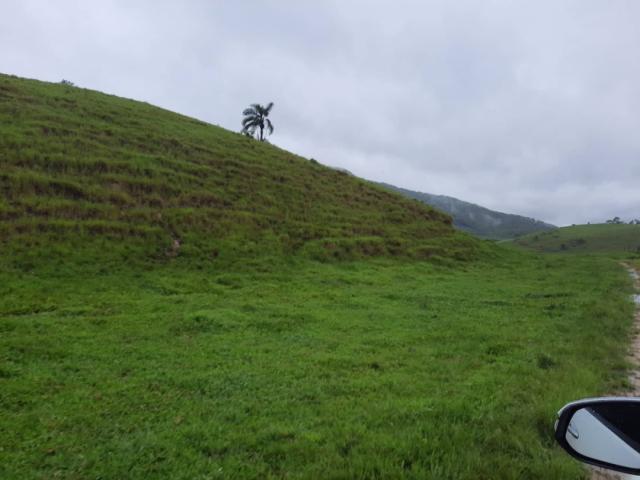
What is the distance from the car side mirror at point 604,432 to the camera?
2225 mm

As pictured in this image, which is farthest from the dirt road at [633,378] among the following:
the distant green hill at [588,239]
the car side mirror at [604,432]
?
the distant green hill at [588,239]

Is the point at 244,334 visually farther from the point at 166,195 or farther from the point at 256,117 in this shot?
the point at 256,117

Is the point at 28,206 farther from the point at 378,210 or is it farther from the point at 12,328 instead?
the point at 378,210

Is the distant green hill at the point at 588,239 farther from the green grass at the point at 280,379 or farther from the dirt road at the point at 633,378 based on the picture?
the green grass at the point at 280,379

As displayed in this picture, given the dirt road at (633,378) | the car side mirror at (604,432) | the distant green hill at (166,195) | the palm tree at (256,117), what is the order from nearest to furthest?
Result: the car side mirror at (604,432) → the dirt road at (633,378) → the distant green hill at (166,195) → the palm tree at (256,117)

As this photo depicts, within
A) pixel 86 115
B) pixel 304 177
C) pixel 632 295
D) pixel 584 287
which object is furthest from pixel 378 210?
pixel 86 115

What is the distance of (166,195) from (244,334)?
17.1 meters

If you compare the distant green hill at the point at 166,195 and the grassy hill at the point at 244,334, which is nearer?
the grassy hill at the point at 244,334

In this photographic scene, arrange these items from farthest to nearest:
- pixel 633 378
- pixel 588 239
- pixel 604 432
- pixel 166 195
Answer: pixel 588 239 < pixel 166 195 < pixel 633 378 < pixel 604 432

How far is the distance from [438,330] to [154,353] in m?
7.81

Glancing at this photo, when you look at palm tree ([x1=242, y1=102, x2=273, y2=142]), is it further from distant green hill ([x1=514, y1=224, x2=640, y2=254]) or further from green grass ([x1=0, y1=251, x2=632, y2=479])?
distant green hill ([x1=514, y1=224, x2=640, y2=254])

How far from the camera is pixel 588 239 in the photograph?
15250 centimetres

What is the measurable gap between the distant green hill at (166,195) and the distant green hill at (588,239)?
128587 millimetres

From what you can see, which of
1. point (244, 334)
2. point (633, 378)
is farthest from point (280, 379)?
point (633, 378)
